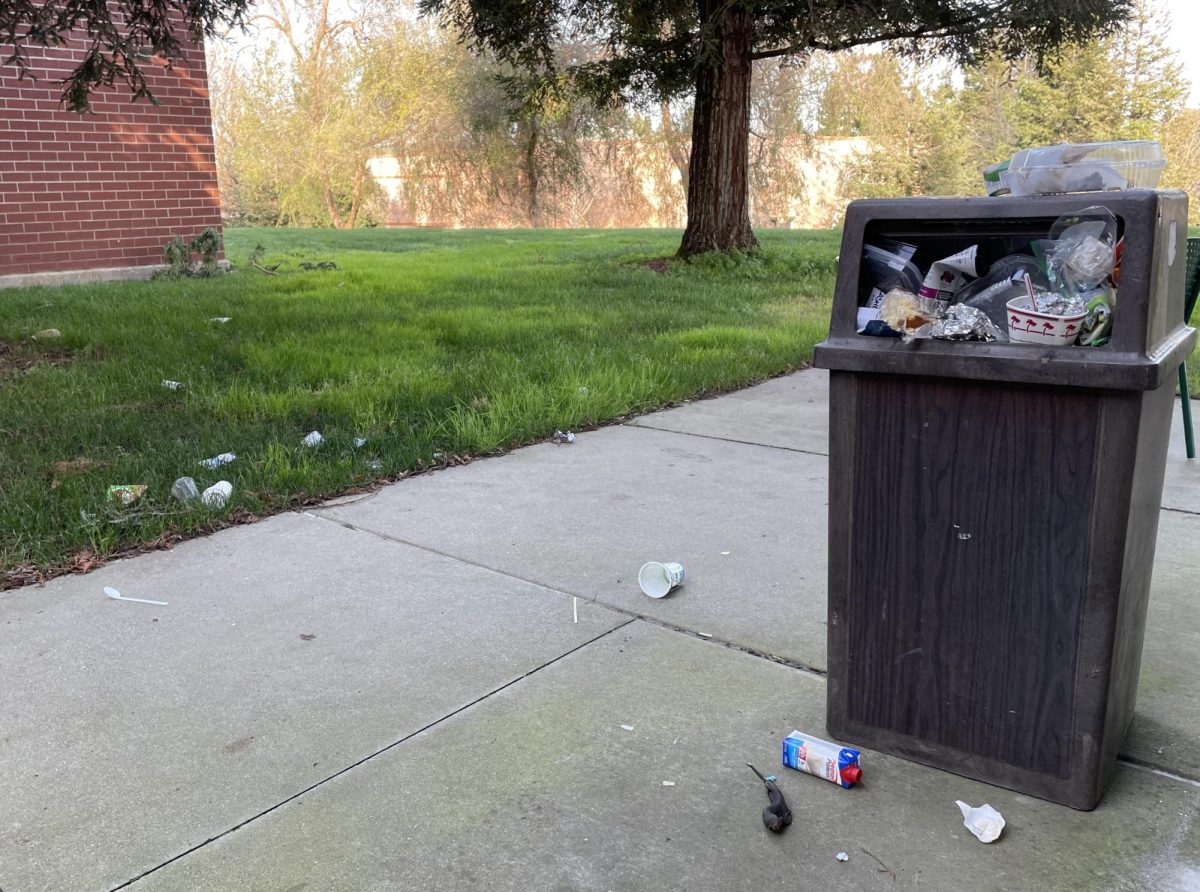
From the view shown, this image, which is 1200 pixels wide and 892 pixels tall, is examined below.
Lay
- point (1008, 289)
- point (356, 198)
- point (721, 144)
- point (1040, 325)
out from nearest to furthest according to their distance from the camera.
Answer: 1. point (1040, 325)
2. point (1008, 289)
3. point (721, 144)
4. point (356, 198)

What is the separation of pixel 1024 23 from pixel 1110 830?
476 inches

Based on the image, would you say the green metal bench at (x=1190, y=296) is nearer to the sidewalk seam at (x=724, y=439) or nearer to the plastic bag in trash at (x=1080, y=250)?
the sidewalk seam at (x=724, y=439)

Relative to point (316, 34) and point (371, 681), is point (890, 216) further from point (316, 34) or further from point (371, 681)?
point (316, 34)

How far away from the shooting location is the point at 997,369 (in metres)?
2.03

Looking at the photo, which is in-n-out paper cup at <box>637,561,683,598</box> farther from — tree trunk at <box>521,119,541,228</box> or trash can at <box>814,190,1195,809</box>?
tree trunk at <box>521,119,541,228</box>

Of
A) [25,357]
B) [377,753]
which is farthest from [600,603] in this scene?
[25,357]

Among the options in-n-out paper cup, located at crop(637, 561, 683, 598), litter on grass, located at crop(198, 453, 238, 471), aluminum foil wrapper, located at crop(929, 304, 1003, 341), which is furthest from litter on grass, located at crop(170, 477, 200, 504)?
aluminum foil wrapper, located at crop(929, 304, 1003, 341)

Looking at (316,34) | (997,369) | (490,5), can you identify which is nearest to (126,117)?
(490,5)

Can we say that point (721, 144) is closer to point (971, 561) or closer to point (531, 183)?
point (971, 561)

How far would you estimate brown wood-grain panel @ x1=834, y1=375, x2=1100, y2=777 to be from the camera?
2.06m

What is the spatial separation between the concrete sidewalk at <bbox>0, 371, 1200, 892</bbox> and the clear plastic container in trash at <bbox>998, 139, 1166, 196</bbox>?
1.38 meters

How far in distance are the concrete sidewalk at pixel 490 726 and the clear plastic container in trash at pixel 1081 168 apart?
138 cm

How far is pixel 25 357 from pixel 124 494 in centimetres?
394

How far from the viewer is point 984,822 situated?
213 cm
